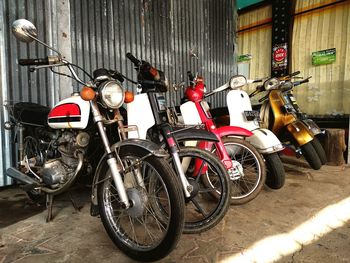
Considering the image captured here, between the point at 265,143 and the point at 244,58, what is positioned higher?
the point at 244,58

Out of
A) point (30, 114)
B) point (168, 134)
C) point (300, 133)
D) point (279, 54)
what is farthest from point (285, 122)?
point (30, 114)

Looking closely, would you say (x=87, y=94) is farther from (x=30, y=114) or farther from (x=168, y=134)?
(x=30, y=114)

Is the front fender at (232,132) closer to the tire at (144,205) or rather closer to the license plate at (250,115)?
Result: the license plate at (250,115)

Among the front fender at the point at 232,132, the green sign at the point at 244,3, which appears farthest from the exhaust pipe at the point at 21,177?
the green sign at the point at 244,3

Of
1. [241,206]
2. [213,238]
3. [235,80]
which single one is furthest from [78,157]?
[235,80]

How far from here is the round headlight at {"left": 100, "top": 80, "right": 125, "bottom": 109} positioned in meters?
1.54

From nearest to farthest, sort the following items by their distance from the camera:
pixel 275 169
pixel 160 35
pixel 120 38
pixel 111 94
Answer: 1. pixel 111 94
2. pixel 275 169
3. pixel 120 38
4. pixel 160 35

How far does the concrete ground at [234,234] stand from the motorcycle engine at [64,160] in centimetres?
35

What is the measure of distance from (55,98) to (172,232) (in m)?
2.35

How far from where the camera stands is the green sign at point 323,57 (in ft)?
13.3

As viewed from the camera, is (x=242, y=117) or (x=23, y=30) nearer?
(x=23, y=30)

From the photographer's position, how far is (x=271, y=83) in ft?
9.79

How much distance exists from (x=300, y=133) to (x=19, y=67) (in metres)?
3.07

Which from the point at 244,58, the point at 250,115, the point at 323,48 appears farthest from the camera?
the point at 244,58
